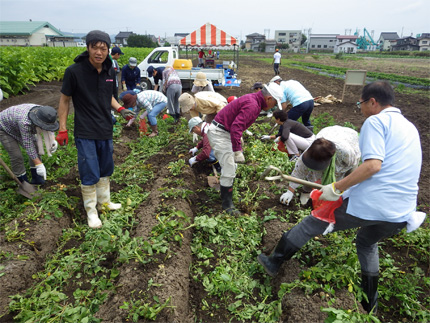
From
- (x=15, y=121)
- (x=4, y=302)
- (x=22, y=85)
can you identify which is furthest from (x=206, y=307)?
(x=22, y=85)

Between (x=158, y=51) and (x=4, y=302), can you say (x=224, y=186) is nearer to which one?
(x=4, y=302)

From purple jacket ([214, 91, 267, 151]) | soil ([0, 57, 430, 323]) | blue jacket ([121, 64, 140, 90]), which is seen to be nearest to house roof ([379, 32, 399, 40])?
blue jacket ([121, 64, 140, 90])

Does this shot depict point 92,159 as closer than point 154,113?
Yes

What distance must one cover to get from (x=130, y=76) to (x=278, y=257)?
7.32 metres

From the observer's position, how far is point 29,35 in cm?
5388

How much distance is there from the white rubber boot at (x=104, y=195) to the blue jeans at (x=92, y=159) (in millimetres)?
151

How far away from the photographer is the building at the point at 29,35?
51750mm

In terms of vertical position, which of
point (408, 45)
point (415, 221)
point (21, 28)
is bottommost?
point (415, 221)

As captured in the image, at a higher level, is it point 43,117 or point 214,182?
point 43,117

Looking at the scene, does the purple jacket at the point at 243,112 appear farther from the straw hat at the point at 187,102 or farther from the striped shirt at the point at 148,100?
the striped shirt at the point at 148,100

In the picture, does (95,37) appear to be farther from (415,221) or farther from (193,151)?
(415,221)

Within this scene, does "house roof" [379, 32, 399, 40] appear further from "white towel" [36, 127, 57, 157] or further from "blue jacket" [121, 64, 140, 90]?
"white towel" [36, 127, 57, 157]

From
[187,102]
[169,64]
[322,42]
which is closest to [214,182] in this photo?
[187,102]

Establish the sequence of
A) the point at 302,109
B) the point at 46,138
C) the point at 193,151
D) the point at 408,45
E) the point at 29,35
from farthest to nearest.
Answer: the point at 408,45, the point at 29,35, the point at 302,109, the point at 193,151, the point at 46,138
